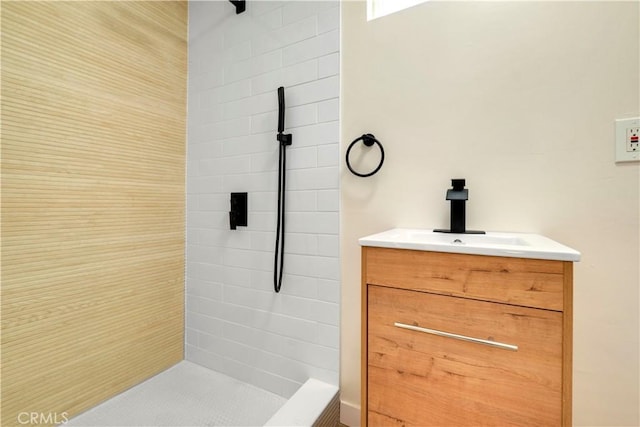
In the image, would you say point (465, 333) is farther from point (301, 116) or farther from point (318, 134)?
point (301, 116)

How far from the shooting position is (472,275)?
2.44ft

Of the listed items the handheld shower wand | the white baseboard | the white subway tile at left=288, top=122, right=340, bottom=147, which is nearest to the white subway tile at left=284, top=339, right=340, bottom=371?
the white baseboard

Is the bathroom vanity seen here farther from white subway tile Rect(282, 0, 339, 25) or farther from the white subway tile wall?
white subway tile Rect(282, 0, 339, 25)

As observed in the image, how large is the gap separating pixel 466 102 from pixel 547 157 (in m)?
0.33

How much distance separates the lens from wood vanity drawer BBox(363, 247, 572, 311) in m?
0.68

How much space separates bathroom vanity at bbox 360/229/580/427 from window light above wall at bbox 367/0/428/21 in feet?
3.33

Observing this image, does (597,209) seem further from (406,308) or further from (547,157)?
(406,308)

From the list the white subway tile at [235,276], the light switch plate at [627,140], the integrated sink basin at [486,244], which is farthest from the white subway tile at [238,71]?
the light switch plate at [627,140]

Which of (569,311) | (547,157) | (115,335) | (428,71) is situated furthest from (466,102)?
(115,335)

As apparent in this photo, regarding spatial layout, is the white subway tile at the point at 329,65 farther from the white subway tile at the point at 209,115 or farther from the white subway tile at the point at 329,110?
the white subway tile at the point at 209,115

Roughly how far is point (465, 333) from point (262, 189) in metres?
1.09

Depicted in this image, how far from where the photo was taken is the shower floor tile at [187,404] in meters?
1.30

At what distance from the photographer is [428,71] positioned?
116 centimetres

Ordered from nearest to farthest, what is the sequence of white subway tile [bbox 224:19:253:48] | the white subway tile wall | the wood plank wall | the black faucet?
the black faucet
the wood plank wall
the white subway tile wall
white subway tile [bbox 224:19:253:48]
